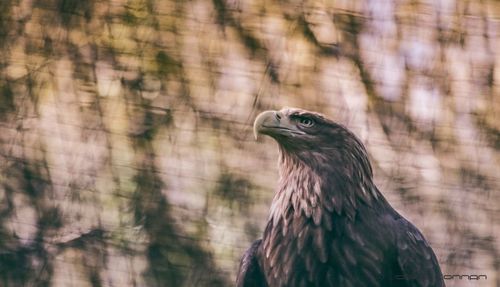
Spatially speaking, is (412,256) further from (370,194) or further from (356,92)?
(356,92)

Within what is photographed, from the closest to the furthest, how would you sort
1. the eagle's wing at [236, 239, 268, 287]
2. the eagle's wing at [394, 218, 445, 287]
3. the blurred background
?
the eagle's wing at [394, 218, 445, 287], the eagle's wing at [236, 239, 268, 287], the blurred background

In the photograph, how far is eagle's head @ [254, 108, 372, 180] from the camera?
4633mm

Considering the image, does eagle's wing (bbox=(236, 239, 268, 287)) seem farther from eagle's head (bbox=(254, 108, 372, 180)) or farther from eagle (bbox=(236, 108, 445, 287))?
eagle's head (bbox=(254, 108, 372, 180))

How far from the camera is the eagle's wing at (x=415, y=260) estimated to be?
14.5 feet

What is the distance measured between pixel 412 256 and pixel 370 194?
1.00 feet

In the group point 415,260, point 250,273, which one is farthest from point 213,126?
point 415,260

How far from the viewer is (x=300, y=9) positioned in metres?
5.12

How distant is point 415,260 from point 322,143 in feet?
1.84

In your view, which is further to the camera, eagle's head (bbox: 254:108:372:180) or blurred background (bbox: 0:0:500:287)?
blurred background (bbox: 0:0:500:287)

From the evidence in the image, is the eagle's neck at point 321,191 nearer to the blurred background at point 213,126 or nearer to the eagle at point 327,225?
the eagle at point 327,225

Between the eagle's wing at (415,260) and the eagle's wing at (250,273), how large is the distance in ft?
1.61

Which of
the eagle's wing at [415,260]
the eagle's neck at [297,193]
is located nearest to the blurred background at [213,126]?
the eagle's neck at [297,193]

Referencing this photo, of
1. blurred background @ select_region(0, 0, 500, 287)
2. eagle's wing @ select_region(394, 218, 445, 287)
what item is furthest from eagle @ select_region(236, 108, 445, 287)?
blurred background @ select_region(0, 0, 500, 287)

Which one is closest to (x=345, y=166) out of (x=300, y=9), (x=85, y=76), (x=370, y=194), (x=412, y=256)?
(x=370, y=194)
